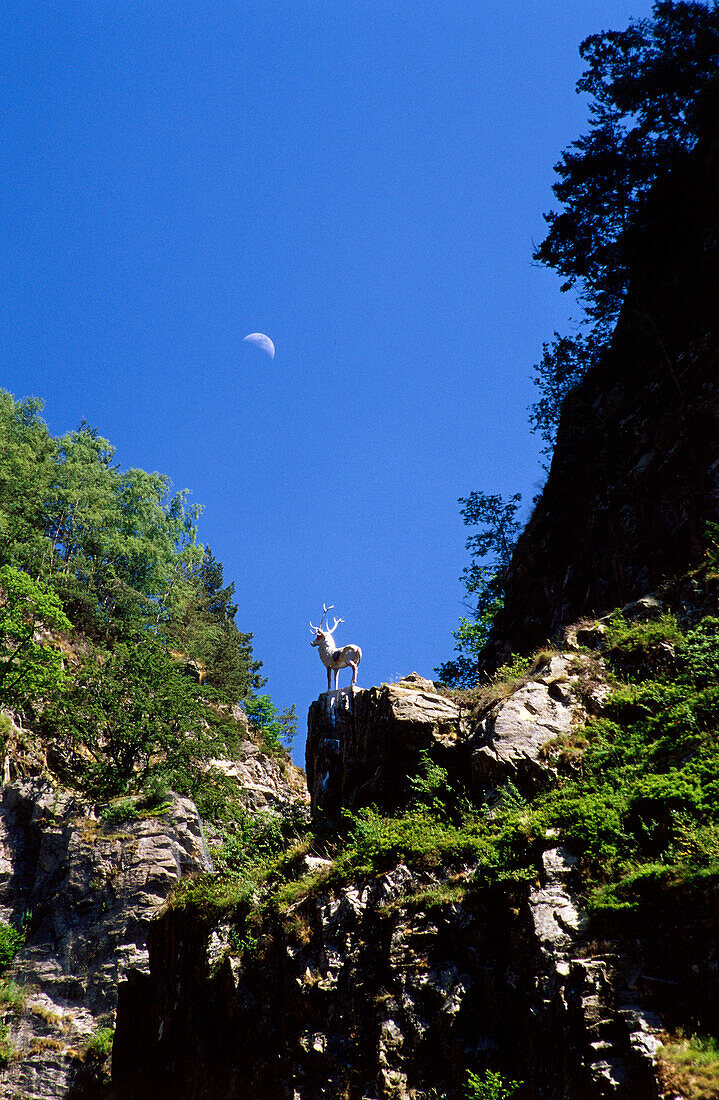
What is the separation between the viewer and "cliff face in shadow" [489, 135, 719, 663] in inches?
779

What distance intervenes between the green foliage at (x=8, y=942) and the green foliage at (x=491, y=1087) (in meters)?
23.4

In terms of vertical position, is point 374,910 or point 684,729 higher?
point 684,729

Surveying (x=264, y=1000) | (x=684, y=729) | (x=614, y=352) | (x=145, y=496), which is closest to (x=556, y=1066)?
(x=684, y=729)

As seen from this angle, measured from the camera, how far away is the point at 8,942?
89.2 ft

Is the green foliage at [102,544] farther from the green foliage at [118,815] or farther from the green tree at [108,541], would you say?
the green foliage at [118,815]

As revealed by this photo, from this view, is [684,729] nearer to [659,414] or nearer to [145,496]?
[659,414]

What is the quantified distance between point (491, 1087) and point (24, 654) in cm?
2775

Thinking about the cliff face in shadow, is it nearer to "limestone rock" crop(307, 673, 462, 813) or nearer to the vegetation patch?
"limestone rock" crop(307, 673, 462, 813)

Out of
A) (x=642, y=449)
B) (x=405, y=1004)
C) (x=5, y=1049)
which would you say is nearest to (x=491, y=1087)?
(x=405, y=1004)

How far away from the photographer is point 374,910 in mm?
12352

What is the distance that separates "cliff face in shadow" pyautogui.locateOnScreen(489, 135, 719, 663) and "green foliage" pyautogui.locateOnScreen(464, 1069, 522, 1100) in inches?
477

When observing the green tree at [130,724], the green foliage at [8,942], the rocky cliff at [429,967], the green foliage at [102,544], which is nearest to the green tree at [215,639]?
the green foliage at [102,544]

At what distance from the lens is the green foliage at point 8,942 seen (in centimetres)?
2684

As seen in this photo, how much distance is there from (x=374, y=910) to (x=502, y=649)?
1469 cm
